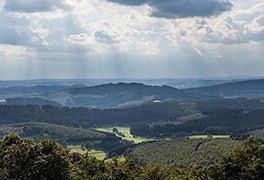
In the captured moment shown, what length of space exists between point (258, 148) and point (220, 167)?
24.4 ft

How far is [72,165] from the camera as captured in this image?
2771 inches

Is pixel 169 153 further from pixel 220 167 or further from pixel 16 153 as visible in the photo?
pixel 16 153

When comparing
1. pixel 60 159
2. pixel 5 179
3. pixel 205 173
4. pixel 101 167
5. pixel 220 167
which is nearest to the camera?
pixel 5 179

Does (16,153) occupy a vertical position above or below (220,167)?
above

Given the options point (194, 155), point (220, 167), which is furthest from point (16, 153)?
point (194, 155)

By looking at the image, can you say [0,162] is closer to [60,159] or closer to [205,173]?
[60,159]

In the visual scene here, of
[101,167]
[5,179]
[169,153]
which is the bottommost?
[169,153]

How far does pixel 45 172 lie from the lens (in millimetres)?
55344

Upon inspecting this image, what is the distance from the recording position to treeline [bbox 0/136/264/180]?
176ft

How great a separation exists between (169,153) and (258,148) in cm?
13000

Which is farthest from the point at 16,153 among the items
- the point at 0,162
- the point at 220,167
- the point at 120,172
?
the point at 220,167

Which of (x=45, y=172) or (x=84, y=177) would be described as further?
(x=84, y=177)

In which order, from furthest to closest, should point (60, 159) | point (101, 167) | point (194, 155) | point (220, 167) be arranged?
point (194, 155)
point (101, 167)
point (220, 167)
point (60, 159)

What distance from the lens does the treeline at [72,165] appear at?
53688 millimetres
